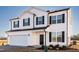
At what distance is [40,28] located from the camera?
14.9ft

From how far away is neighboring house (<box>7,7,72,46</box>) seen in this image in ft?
14.7

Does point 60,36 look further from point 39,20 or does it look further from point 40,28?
point 39,20

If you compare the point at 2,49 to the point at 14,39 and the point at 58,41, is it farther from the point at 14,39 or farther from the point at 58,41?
the point at 58,41

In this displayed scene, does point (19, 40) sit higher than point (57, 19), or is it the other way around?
point (57, 19)

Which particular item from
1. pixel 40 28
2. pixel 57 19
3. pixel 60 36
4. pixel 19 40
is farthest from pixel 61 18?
pixel 19 40

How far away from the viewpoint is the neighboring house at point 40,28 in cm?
447

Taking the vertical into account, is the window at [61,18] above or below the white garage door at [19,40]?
above

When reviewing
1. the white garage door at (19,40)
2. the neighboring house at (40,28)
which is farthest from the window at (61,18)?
the white garage door at (19,40)

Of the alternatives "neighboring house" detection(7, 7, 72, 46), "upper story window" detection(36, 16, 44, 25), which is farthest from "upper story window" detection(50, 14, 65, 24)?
"upper story window" detection(36, 16, 44, 25)

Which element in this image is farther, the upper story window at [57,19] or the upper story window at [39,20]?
the upper story window at [39,20]

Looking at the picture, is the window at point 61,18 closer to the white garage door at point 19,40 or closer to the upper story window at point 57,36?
the upper story window at point 57,36

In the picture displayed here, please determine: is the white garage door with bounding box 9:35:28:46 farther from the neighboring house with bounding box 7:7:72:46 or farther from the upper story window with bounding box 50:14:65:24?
the upper story window with bounding box 50:14:65:24

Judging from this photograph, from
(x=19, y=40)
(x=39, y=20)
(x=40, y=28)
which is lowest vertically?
(x=19, y=40)

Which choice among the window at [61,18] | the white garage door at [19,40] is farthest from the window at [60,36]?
the white garage door at [19,40]
